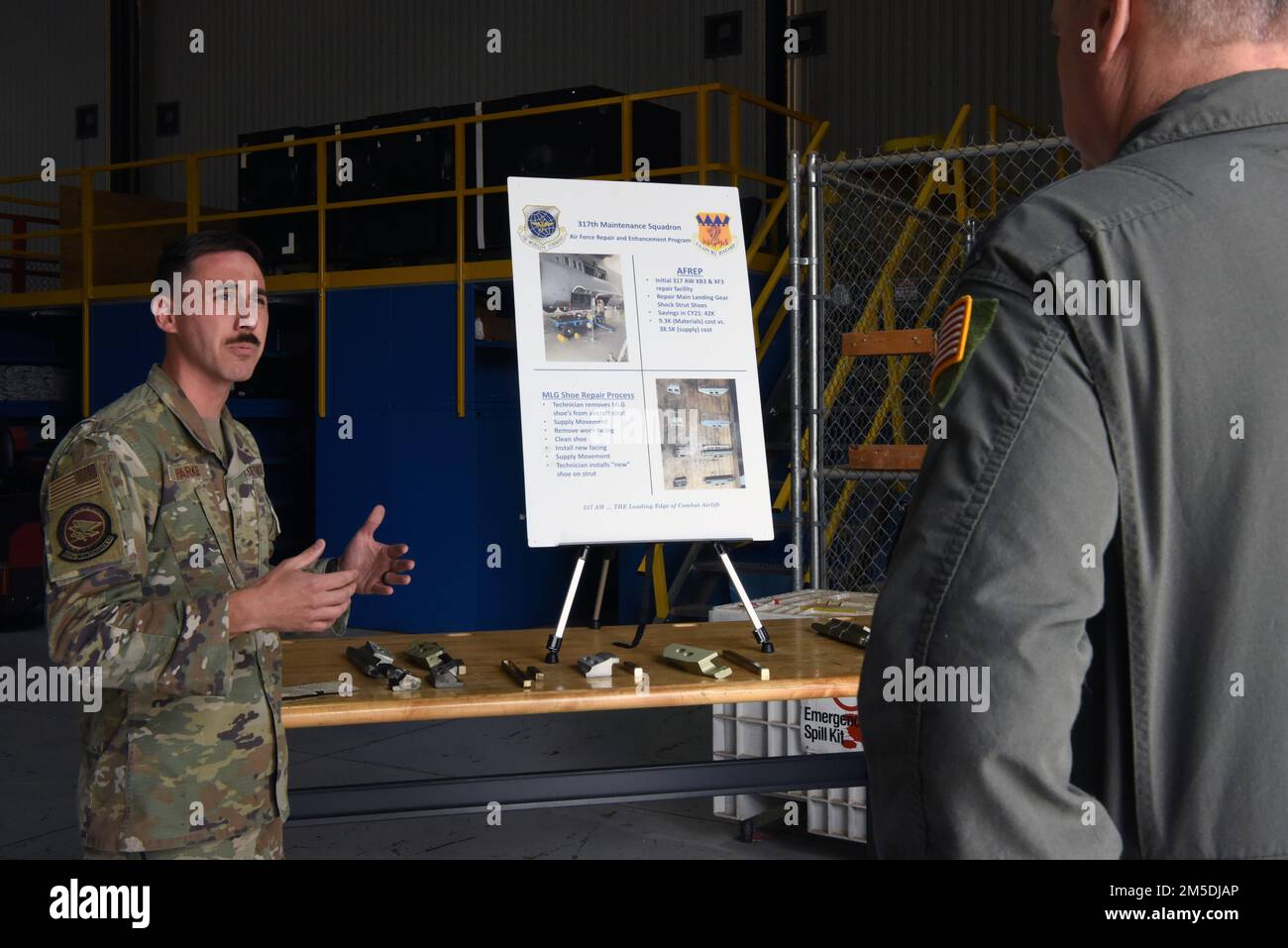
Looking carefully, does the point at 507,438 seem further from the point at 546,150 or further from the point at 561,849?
the point at 561,849

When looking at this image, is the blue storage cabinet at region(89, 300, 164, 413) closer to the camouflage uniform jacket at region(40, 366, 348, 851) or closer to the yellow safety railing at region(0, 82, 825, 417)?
the yellow safety railing at region(0, 82, 825, 417)

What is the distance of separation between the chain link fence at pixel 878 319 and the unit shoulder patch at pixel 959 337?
19.7 feet

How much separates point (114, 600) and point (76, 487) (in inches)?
9.6

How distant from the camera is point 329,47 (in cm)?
1537

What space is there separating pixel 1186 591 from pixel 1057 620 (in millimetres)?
156

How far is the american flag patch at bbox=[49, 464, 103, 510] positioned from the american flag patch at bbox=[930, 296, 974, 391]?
1.80 metres

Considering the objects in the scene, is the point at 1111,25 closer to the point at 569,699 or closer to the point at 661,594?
the point at 569,699

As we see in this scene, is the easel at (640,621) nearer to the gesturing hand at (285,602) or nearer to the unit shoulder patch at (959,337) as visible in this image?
the gesturing hand at (285,602)

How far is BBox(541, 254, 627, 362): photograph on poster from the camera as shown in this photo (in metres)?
3.59

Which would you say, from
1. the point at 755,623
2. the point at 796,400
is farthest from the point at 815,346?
the point at 755,623

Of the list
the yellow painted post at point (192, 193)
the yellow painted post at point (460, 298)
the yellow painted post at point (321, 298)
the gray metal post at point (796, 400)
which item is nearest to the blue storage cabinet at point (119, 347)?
the yellow painted post at point (192, 193)

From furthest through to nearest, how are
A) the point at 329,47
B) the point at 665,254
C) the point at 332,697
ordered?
1. the point at 329,47
2. the point at 665,254
3. the point at 332,697

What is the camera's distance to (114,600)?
229 cm
